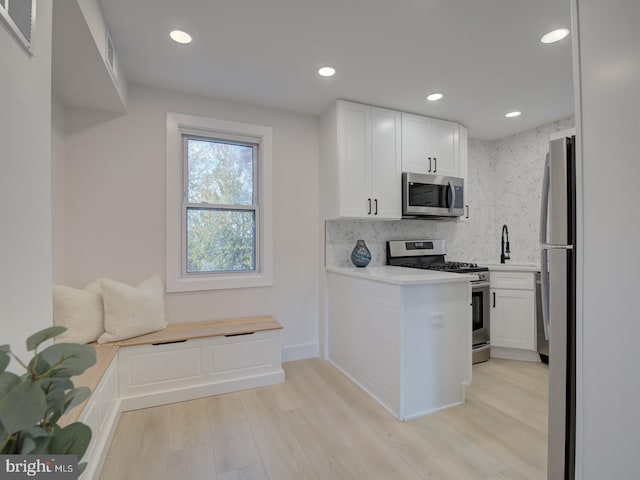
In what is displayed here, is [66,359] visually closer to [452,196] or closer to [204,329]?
[204,329]

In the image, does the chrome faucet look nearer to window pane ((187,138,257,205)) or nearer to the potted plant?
window pane ((187,138,257,205))

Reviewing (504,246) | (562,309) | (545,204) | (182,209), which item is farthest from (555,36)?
(182,209)

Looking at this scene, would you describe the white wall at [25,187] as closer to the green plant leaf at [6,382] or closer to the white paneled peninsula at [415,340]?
the green plant leaf at [6,382]

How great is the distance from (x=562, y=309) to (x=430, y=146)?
2.40 metres

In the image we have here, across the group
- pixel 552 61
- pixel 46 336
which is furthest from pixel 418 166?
pixel 46 336

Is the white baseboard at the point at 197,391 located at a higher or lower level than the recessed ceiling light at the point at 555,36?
lower

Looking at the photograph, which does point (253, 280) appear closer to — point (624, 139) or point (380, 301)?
point (380, 301)

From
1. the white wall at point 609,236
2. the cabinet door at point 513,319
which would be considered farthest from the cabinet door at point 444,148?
the white wall at point 609,236

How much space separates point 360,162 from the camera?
2865 mm

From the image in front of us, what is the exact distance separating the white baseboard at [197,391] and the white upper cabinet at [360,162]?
1562mm

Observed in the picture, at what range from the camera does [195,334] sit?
2.35 metres

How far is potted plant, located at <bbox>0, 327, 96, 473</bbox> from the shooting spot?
40 cm

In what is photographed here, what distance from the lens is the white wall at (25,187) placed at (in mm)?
840

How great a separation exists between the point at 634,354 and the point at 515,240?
3.35 m
